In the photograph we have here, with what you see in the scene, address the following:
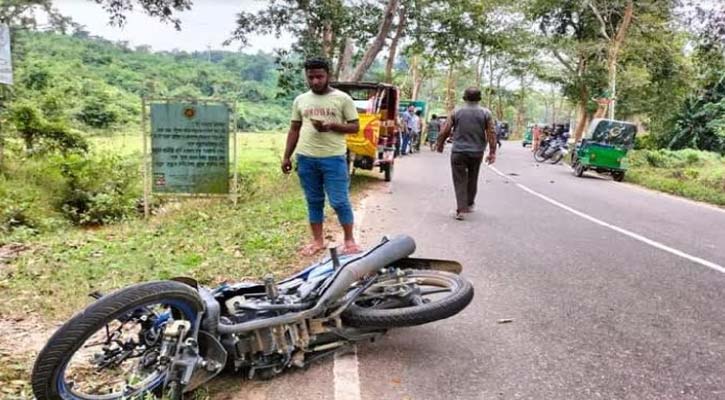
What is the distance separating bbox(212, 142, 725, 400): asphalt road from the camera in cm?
300

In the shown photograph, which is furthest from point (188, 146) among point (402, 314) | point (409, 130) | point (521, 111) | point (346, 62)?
point (521, 111)

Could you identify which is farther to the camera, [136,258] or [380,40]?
[380,40]

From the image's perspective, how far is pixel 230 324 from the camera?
292 cm

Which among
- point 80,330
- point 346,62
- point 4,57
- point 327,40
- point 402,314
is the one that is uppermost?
point 327,40

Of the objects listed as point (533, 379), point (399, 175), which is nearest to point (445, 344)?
point (533, 379)

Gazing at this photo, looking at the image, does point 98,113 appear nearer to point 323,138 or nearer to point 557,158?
point 557,158

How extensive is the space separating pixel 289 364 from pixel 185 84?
176ft

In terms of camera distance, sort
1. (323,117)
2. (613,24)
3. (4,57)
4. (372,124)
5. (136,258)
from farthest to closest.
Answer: (613,24) < (372,124) < (4,57) < (136,258) < (323,117)

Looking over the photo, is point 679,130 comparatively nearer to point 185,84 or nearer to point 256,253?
point 256,253

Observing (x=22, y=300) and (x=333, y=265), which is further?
(x=22, y=300)

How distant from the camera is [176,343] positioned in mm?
2666

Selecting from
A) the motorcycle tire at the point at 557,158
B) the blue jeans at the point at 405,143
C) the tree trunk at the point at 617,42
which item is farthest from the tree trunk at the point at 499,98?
the blue jeans at the point at 405,143

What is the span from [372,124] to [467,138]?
10.8 ft

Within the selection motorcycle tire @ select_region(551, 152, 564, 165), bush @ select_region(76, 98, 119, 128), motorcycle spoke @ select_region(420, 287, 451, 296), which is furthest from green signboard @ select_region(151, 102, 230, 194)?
bush @ select_region(76, 98, 119, 128)
